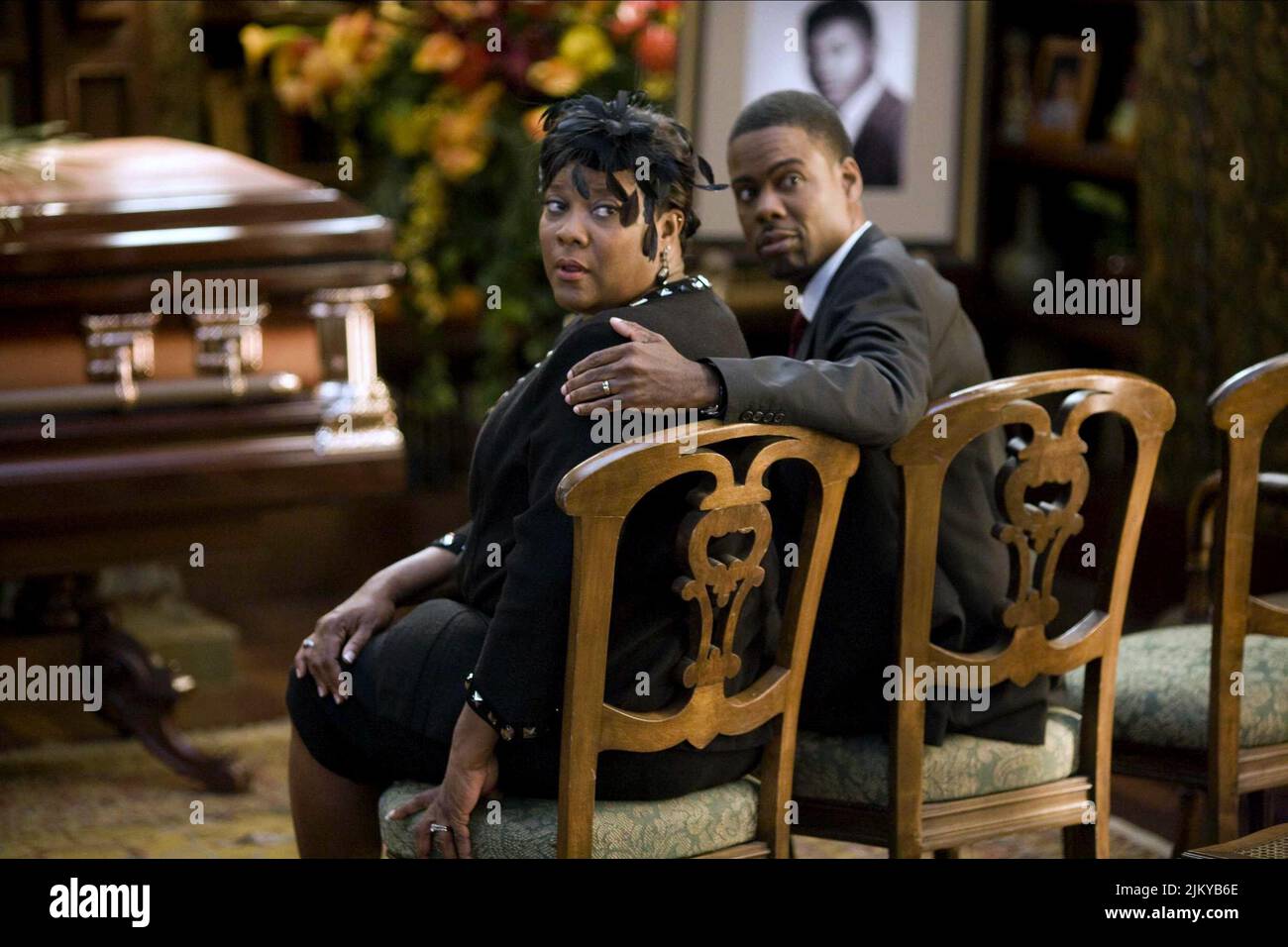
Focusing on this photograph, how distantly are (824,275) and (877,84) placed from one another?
1.83 metres

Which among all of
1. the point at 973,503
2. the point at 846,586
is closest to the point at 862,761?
the point at 846,586

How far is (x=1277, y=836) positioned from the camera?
1.98m

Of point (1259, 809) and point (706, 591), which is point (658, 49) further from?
point (706, 591)

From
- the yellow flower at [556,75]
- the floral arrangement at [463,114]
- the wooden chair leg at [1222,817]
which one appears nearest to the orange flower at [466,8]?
the floral arrangement at [463,114]

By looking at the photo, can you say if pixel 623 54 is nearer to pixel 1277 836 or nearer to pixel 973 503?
pixel 973 503

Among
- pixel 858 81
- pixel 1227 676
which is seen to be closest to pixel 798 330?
pixel 1227 676

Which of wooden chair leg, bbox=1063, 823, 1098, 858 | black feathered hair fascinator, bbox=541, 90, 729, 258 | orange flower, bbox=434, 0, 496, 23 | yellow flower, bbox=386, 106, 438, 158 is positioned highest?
orange flower, bbox=434, 0, 496, 23

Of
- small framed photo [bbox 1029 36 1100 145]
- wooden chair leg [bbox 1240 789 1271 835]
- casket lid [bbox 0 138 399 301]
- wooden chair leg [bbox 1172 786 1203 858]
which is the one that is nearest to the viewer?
wooden chair leg [bbox 1240 789 1271 835]

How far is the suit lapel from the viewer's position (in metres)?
2.26

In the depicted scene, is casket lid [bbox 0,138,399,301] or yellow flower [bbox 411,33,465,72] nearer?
casket lid [bbox 0,138,399,301]

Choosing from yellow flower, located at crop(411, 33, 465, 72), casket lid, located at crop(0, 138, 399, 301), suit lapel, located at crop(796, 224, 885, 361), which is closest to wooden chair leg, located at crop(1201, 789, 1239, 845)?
suit lapel, located at crop(796, 224, 885, 361)

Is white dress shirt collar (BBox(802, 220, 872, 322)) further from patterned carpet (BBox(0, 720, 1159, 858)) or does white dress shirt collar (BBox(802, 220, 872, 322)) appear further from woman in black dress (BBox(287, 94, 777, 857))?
patterned carpet (BBox(0, 720, 1159, 858))

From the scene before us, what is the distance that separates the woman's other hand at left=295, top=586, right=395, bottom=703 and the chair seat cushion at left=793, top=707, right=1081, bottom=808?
0.56 metres

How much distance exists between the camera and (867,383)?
200 centimetres
